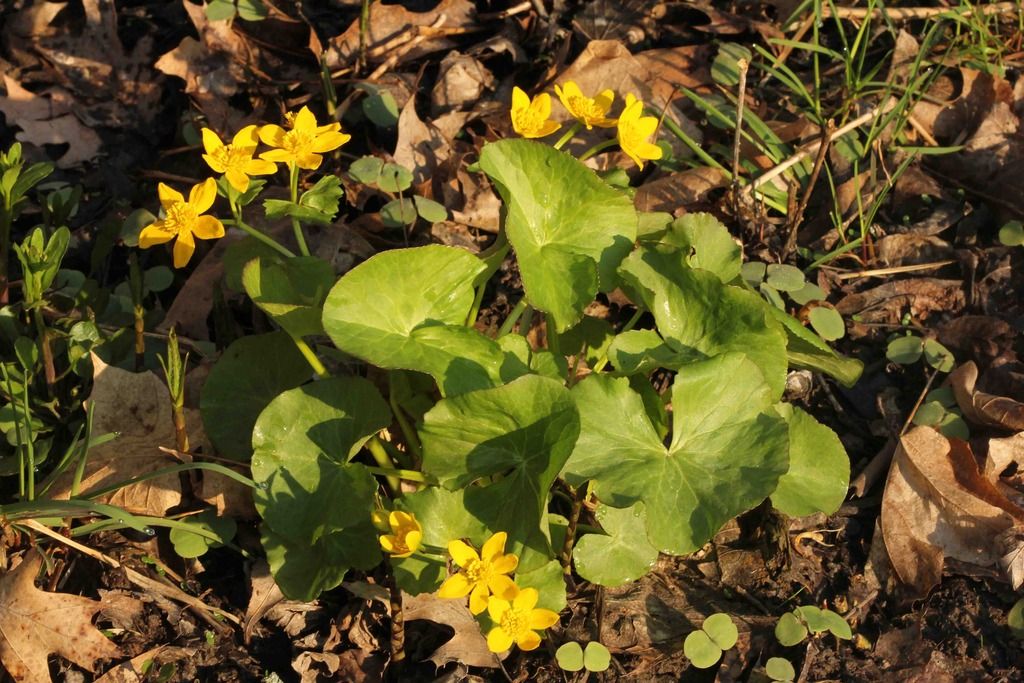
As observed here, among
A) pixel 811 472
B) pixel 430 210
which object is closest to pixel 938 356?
pixel 811 472

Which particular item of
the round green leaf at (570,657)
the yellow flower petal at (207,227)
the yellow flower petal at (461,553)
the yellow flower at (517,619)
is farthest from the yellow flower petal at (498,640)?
the yellow flower petal at (207,227)

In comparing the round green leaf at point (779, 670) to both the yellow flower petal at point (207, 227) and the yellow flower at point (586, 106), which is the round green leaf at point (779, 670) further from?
the yellow flower petal at point (207, 227)

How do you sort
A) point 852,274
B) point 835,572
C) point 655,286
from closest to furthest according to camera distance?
point 655,286, point 835,572, point 852,274

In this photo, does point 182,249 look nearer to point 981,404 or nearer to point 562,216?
point 562,216

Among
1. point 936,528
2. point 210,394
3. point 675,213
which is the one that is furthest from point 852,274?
point 210,394

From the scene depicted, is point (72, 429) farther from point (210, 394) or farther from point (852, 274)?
point (852, 274)
